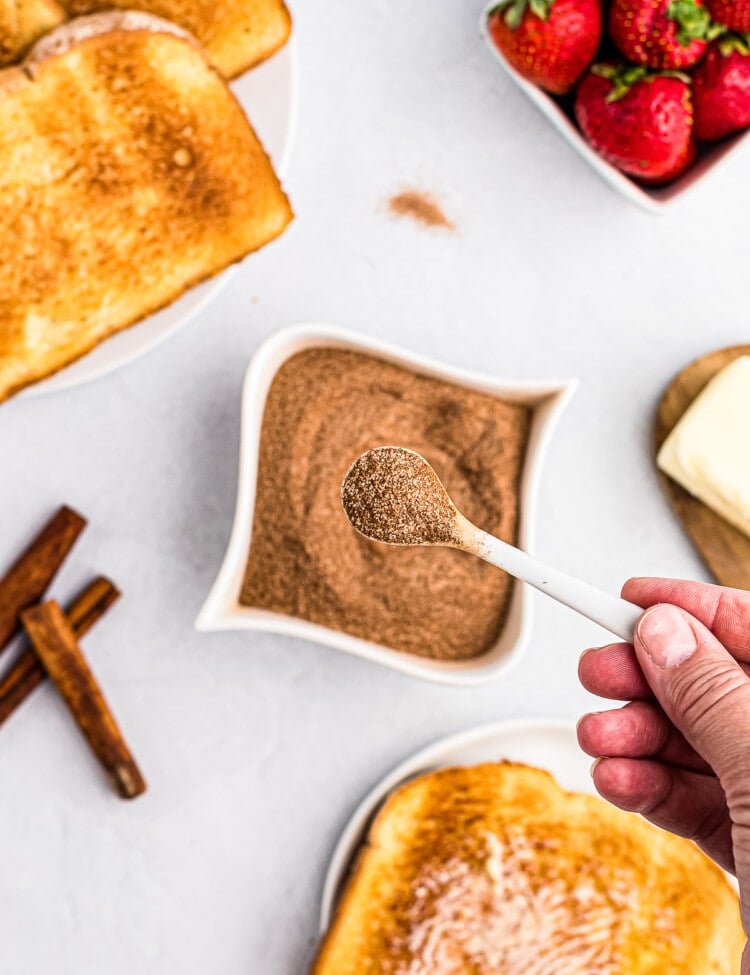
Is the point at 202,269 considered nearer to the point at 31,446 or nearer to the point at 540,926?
the point at 31,446

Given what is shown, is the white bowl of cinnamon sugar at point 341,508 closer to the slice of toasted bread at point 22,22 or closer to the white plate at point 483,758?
the white plate at point 483,758

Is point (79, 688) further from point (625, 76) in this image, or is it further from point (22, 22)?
point (625, 76)

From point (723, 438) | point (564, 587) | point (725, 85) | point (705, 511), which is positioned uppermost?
point (725, 85)

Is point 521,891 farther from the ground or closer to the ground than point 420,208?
closer to the ground

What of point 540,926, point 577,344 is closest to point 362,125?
point 577,344

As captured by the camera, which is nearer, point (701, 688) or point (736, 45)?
point (701, 688)

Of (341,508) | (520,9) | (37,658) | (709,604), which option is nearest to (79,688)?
(37,658)

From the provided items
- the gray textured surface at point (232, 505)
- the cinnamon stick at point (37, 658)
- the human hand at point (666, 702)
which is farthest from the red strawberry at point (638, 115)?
the cinnamon stick at point (37, 658)
